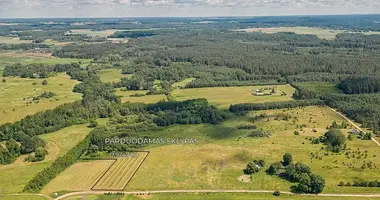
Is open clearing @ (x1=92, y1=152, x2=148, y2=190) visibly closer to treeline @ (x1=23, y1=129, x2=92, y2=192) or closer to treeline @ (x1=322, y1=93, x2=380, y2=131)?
treeline @ (x1=23, y1=129, x2=92, y2=192)

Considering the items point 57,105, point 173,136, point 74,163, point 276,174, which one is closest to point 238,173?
point 276,174

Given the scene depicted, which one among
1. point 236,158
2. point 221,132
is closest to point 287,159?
point 236,158

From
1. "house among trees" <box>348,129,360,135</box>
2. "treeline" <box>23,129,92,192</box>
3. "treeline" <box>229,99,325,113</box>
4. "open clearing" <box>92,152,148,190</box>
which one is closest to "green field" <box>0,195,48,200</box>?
"treeline" <box>23,129,92,192</box>

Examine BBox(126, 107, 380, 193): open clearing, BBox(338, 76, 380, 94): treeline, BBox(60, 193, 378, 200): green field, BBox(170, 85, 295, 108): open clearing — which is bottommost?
BBox(60, 193, 378, 200): green field

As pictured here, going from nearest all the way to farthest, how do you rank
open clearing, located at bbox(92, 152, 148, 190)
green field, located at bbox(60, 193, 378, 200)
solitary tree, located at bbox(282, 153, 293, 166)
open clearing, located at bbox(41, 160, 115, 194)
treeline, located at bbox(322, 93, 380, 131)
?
green field, located at bbox(60, 193, 378, 200) → open clearing, located at bbox(41, 160, 115, 194) → open clearing, located at bbox(92, 152, 148, 190) → solitary tree, located at bbox(282, 153, 293, 166) → treeline, located at bbox(322, 93, 380, 131)

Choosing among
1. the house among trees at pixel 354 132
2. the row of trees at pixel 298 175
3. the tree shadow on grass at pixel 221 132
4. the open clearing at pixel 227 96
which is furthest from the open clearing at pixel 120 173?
the house among trees at pixel 354 132

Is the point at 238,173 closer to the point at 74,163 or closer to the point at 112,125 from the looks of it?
the point at 74,163

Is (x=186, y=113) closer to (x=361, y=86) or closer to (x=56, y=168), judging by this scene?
(x=56, y=168)
